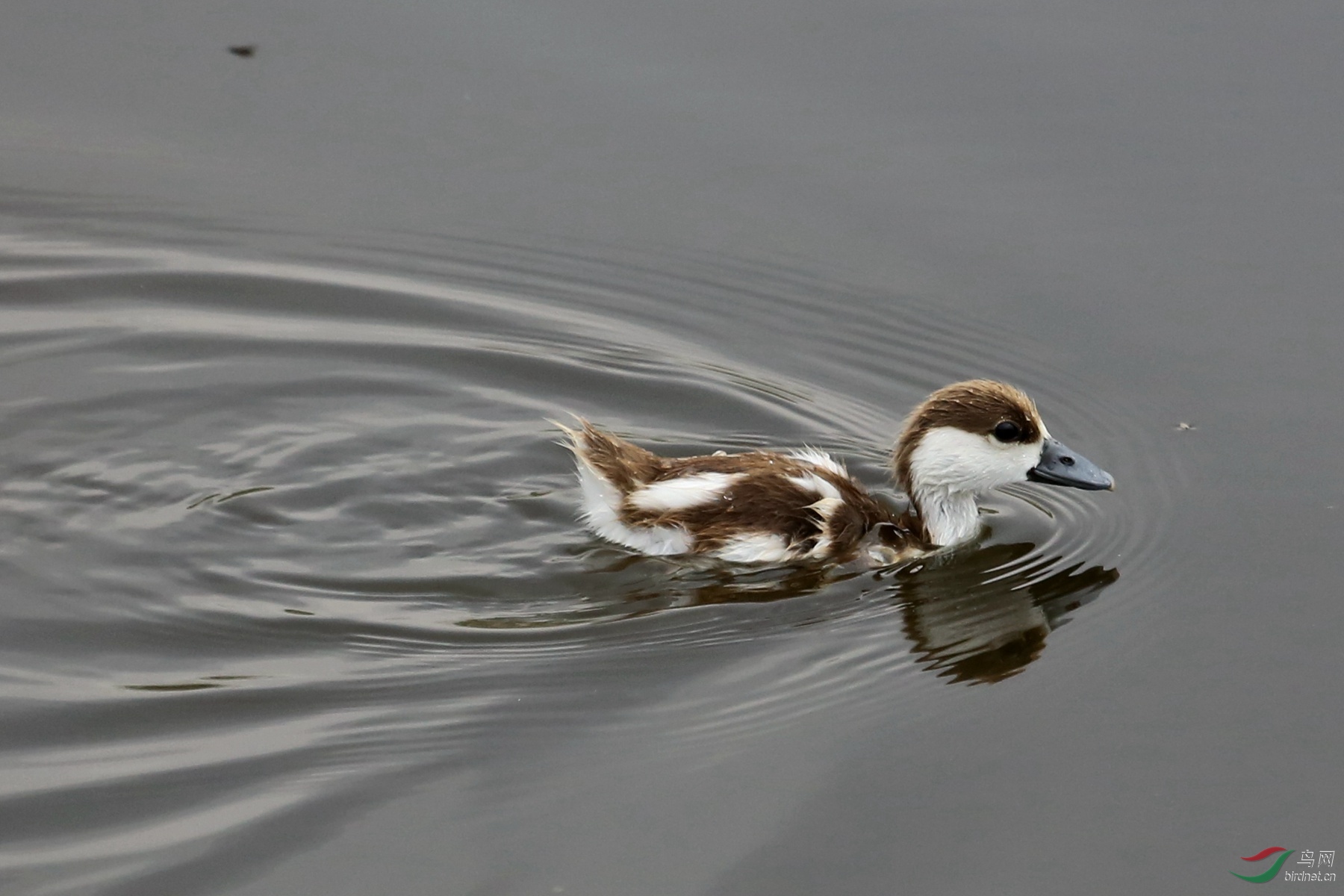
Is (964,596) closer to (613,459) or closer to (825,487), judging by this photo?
(825,487)

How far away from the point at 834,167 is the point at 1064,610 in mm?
3136

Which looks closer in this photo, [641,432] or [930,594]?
[930,594]

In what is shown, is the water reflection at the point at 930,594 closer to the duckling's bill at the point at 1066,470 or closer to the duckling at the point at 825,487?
the duckling at the point at 825,487

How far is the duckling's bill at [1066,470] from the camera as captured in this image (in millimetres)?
6684

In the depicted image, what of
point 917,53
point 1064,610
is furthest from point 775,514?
point 917,53

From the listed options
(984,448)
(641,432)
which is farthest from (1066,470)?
(641,432)

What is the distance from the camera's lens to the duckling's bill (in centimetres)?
668

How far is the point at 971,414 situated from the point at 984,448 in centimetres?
15

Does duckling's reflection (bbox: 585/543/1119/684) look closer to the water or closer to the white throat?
the water
